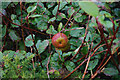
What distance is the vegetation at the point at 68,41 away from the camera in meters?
0.94

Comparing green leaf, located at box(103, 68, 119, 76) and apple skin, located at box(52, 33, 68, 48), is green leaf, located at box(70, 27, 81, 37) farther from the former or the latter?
green leaf, located at box(103, 68, 119, 76)

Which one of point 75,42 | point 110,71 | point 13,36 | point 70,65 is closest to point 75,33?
point 75,42

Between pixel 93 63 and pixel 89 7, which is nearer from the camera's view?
pixel 89 7

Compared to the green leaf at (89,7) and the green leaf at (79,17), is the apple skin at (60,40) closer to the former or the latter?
the green leaf at (79,17)

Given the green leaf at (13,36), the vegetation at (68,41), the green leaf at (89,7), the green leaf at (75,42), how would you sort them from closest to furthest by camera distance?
1. the green leaf at (89,7)
2. the vegetation at (68,41)
3. the green leaf at (75,42)
4. the green leaf at (13,36)

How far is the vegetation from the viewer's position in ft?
3.09

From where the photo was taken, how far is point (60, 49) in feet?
3.44

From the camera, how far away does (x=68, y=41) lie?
1062 mm

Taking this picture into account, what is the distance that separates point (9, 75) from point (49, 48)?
0.37 meters

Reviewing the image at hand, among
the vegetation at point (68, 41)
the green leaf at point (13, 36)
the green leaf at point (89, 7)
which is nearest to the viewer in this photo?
the green leaf at point (89, 7)

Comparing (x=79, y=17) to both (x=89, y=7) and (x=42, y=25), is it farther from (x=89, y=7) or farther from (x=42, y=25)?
(x=89, y=7)

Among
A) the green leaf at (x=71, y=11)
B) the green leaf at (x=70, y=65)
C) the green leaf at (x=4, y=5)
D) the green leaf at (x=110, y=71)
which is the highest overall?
the green leaf at (x=4, y=5)

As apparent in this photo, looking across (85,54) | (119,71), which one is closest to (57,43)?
(85,54)

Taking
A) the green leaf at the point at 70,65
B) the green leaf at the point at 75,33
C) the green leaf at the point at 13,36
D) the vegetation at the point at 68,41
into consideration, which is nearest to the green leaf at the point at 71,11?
the vegetation at the point at 68,41
